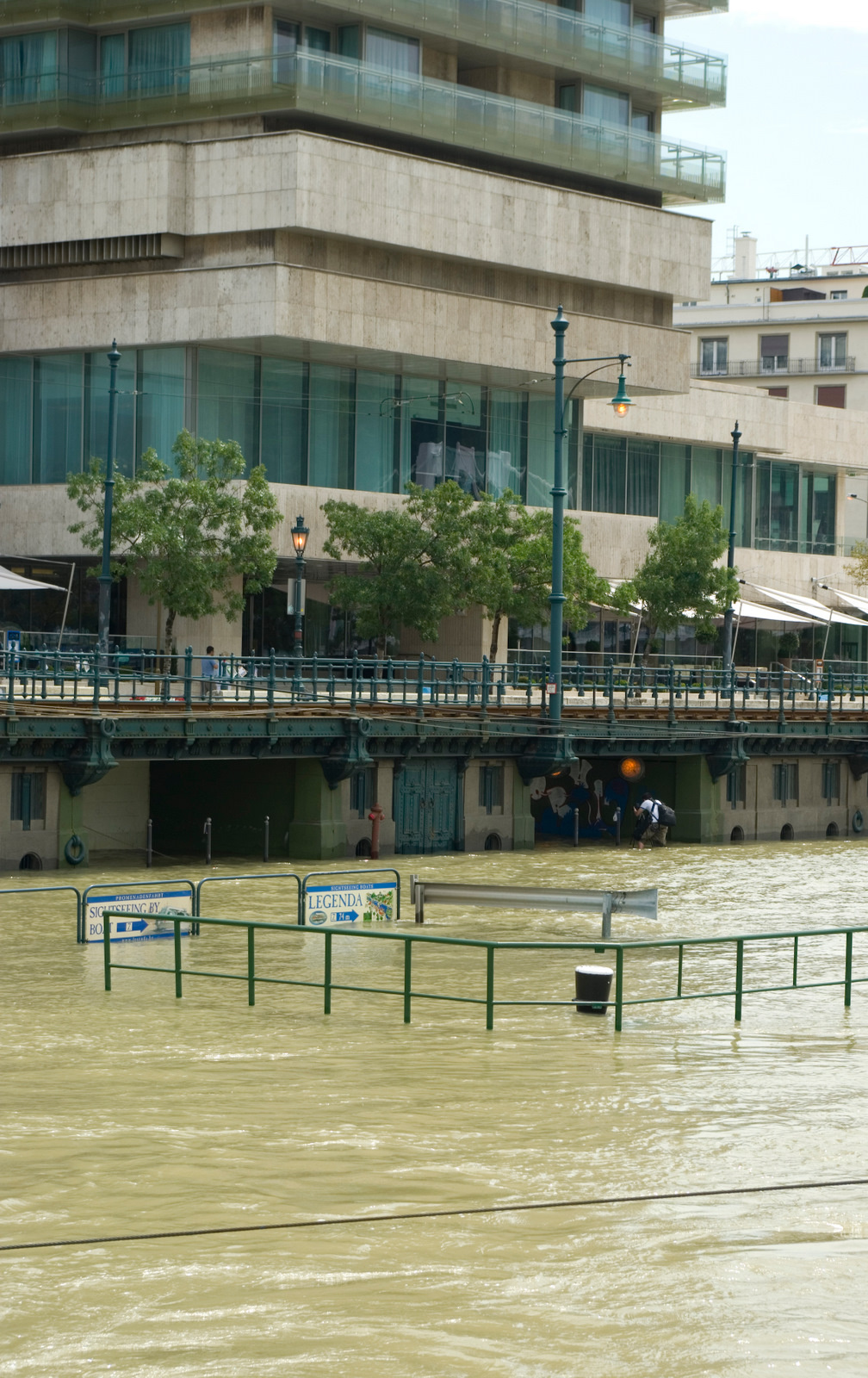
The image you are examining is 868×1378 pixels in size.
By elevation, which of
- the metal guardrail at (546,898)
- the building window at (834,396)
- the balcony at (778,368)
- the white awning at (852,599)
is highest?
the balcony at (778,368)

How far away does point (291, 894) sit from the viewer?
39.3 m

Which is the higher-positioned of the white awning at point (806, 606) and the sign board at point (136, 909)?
the white awning at point (806, 606)

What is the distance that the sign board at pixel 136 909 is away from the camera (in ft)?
94.0

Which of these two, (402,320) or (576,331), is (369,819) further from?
(576,331)

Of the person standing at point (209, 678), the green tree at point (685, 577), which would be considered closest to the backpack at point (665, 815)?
the person standing at point (209, 678)

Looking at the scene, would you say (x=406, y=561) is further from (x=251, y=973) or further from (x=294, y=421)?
(x=251, y=973)

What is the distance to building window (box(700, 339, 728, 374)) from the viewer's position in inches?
4626

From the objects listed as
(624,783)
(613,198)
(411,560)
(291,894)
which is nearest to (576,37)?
(613,198)

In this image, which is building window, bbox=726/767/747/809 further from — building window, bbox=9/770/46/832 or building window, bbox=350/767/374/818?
building window, bbox=9/770/46/832

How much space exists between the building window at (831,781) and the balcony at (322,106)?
24919 mm

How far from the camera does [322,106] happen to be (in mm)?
64625

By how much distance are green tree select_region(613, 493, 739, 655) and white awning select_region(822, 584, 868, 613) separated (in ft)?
62.2

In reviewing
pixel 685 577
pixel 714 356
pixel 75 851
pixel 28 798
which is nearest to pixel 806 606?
pixel 685 577

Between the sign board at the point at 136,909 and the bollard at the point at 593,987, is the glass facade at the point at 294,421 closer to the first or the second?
the sign board at the point at 136,909
